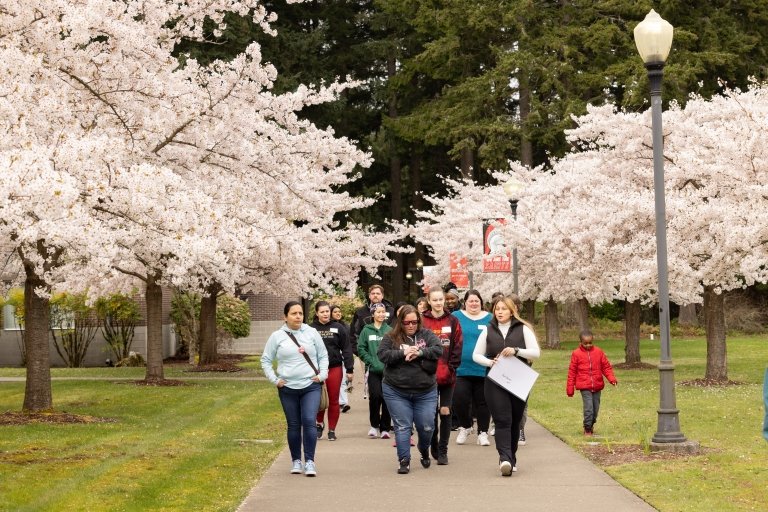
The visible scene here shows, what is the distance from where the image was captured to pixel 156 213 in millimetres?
16094

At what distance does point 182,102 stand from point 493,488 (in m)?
10.4

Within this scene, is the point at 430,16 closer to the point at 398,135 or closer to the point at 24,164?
the point at 398,135

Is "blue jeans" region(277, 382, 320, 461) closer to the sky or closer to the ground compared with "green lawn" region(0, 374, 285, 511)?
closer to the sky

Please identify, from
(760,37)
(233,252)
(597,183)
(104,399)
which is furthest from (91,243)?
(760,37)

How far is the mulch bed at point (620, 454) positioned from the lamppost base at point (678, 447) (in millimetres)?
67

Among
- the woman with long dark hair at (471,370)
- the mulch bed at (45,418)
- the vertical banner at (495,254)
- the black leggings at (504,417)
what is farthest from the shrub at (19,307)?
the black leggings at (504,417)

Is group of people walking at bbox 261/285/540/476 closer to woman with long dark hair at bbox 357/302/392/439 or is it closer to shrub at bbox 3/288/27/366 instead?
woman with long dark hair at bbox 357/302/392/439

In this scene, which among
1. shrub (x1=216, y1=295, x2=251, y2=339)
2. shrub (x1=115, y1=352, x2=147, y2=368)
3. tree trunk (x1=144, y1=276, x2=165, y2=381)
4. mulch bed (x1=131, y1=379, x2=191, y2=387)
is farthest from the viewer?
shrub (x1=216, y1=295, x2=251, y2=339)

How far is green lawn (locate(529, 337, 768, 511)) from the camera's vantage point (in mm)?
11031

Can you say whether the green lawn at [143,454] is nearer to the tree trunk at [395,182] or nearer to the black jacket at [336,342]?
the black jacket at [336,342]

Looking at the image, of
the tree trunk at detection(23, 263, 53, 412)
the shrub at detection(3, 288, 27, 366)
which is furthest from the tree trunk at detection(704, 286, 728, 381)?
the shrub at detection(3, 288, 27, 366)

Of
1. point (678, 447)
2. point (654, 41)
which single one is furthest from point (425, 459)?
point (654, 41)

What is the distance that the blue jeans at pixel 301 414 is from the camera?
12445mm

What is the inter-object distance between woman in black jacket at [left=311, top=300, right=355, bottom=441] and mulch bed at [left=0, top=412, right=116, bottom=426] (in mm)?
4375
